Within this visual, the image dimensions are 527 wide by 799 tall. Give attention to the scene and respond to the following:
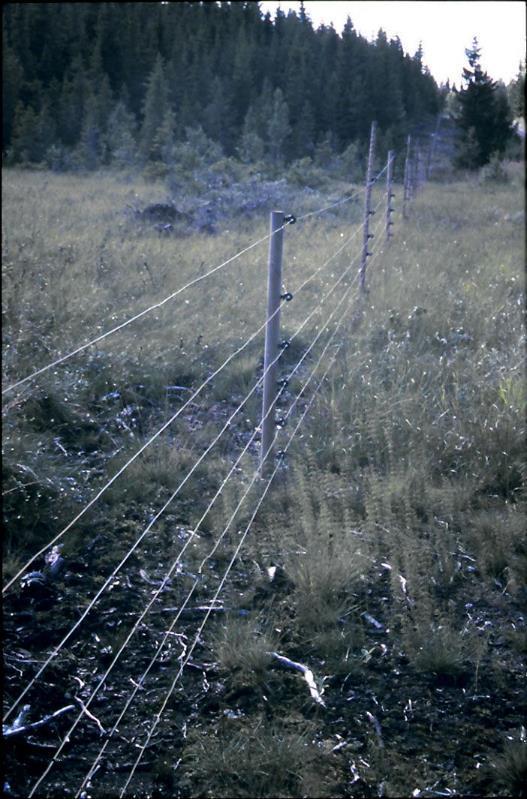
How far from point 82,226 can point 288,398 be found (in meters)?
7.41

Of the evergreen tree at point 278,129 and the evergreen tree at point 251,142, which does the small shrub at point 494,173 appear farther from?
the evergreen tree at point 278,129

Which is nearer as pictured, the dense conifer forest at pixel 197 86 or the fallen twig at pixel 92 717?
the fallen twig at pixel 92 717

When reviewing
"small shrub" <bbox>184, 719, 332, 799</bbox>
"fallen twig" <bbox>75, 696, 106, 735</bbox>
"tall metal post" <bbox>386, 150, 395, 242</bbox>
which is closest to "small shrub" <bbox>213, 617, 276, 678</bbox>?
"small shrub" <bbox>184, 719, 332, 799</bbox>

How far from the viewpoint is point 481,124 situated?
2712cm

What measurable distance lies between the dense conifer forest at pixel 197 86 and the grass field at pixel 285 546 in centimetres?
1644

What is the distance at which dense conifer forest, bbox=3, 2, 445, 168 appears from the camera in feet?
73.4

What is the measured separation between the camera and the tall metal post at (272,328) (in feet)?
14.2

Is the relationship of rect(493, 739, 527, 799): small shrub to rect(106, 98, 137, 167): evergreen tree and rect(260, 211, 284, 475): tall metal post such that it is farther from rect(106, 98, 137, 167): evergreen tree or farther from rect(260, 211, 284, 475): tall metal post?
rect(106, 98, 137, 167): evergreen tree

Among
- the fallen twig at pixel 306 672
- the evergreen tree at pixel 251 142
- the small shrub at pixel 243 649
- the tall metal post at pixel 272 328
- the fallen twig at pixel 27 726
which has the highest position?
the evergreen tree at pixel 251 142

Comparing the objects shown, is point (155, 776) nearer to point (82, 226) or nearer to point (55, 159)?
point (82, 226)

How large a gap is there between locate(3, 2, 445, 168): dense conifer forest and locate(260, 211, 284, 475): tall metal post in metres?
18.0

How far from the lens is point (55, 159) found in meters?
26.3

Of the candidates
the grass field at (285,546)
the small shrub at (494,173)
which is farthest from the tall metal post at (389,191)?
the small shrub at (494,173)

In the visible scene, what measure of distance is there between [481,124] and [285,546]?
26503 millimetres
